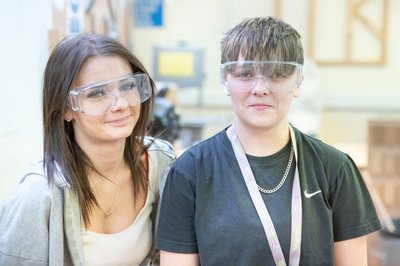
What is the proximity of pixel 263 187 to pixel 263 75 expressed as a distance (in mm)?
284

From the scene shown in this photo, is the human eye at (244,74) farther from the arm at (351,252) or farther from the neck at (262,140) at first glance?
the arm at (351,252)

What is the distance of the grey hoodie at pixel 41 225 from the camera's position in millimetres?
1394

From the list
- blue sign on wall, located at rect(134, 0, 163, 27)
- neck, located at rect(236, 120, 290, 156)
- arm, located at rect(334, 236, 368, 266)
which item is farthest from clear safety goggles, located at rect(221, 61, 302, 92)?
blue sign on wall, located at rect(134, 0, 163, 27)

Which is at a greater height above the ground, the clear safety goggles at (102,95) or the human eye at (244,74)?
the human eye at (244,74)

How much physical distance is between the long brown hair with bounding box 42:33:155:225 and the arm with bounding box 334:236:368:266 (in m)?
0.71

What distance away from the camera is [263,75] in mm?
1282

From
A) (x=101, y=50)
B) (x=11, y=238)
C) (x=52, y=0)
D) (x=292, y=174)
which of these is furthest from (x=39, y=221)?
(x=52, y=0)

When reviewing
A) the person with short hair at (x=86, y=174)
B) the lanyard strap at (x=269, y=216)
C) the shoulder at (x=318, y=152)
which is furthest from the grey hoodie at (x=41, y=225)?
the shoulder at (x=318, y=152)

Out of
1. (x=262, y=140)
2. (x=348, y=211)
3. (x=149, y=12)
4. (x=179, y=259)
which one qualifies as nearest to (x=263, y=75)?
(x=262, y=140)

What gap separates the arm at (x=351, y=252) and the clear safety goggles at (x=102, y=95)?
696 mm

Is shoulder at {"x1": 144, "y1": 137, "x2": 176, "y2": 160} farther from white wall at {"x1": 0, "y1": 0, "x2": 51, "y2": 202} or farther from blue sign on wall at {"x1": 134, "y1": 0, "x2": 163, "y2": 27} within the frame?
blue sign on wall at {"x1": 134, "y1": 0, "x2": 163, "y2": 27}

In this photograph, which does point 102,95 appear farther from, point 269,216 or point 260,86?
point 269,216

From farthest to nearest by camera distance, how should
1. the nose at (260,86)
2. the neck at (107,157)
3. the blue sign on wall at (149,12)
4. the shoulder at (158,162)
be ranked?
the blue sign on wall at (149,12) → the shoulder at (158,162) → the neck at (107,157) → the nose at (260,86)

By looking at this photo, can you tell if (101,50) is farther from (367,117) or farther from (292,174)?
(367,117)
